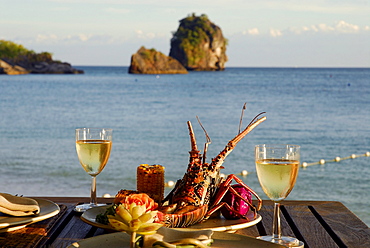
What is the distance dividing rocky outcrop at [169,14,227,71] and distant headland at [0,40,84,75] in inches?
759

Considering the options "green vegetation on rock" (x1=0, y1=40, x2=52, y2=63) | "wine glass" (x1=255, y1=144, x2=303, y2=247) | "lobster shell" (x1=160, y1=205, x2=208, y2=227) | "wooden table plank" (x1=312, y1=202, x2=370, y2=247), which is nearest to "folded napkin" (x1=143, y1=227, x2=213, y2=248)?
"lobster shell" (x1=160, y1=205, x2=208, y2=227)

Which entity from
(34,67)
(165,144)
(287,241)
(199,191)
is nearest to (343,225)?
(287,241)

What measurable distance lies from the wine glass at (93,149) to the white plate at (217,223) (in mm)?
162

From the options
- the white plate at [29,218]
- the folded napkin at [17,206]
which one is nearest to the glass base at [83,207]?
the white plate at [29,218]

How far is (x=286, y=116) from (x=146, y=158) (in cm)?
1204

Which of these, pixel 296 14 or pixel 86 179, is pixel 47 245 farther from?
pixel 296 14

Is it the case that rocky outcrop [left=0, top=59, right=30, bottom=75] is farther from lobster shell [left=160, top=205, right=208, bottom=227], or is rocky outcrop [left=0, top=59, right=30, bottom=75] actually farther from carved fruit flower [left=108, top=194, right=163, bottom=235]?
carved fruit flower [left=108, top=194, right=163, bottom=235]

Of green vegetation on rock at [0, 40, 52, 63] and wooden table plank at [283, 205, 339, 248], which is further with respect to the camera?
green vegetation on rock at [0, 40, 52, 63]

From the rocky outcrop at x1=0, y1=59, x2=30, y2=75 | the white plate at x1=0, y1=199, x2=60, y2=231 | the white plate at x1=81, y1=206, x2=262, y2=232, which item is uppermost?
the rocky outcrop at x1=0, y1=59, x2=30, y2=75

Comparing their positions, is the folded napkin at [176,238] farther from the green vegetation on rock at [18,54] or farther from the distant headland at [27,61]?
the green vegetation on rock at [18,54]

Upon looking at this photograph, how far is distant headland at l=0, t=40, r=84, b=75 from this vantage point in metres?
83.7

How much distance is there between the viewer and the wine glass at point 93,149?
1.95 m

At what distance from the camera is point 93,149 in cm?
195

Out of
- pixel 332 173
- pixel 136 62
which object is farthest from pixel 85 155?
pixel 136 62
